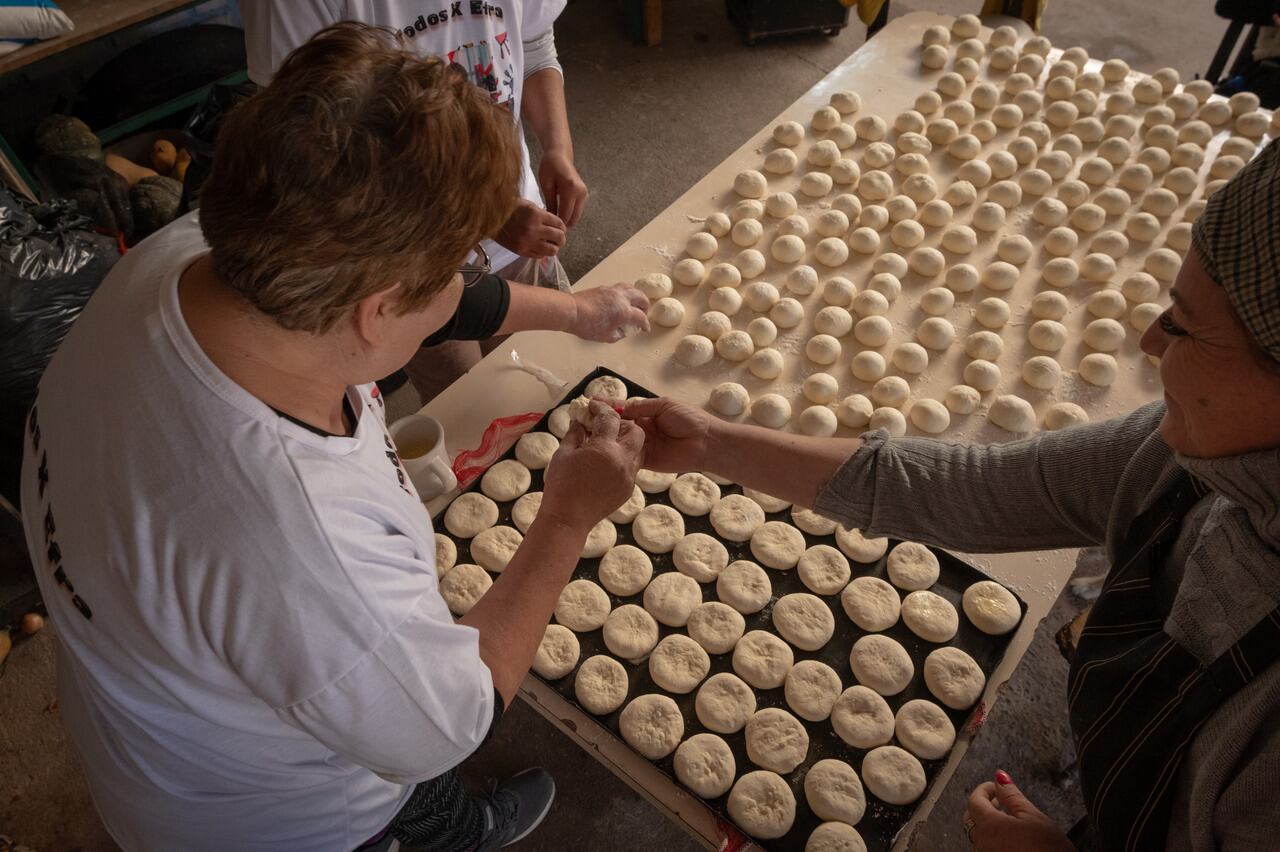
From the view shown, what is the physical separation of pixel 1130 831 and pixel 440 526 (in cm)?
141

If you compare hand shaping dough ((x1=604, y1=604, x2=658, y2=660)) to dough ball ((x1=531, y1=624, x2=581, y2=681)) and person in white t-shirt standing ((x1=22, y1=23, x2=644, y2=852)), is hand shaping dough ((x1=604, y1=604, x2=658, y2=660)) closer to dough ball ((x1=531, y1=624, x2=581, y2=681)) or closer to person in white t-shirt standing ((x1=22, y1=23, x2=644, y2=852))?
dough ball ((x1=531, y1=624, x2=581, y2=681))

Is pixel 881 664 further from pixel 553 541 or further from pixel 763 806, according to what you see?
pixel 553 541

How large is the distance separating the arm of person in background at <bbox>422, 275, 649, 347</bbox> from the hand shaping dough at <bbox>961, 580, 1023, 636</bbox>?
1.05 m

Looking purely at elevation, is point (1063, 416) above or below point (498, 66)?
below

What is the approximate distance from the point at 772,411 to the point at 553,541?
88 cm

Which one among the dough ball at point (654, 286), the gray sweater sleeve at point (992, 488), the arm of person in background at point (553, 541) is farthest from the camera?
the dough ball at point (654, 286)

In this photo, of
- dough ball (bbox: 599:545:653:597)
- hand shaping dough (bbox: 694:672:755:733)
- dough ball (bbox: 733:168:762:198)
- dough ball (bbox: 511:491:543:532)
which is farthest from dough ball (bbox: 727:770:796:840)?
dough ball (bbox: 733:168:762:198)

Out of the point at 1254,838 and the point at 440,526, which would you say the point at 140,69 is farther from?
the point at 1254,838

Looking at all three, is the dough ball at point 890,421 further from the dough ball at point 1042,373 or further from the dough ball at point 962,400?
the dough ball at point 1042,373

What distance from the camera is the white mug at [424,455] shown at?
1.74 meters

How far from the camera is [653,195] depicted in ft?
14.5

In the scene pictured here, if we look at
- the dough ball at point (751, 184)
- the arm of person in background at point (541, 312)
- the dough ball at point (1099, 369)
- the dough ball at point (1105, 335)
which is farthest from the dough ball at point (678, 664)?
the dough ball at point (751, 184)

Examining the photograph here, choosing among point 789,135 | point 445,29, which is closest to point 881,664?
point 445,29

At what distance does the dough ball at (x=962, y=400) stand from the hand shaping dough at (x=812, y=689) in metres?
0.80
